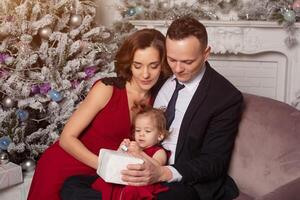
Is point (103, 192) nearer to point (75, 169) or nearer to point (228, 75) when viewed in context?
point (75, 169)

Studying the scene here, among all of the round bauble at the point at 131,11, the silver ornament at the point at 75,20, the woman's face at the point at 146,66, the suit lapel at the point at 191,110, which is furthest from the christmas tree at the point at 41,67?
the suit lapel at the point at 191,110

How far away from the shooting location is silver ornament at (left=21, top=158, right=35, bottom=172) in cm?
254

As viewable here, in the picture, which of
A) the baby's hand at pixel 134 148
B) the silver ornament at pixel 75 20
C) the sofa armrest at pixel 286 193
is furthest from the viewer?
the silver ornament at pixel 75 20

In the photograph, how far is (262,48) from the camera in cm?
313

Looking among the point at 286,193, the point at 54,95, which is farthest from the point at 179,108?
the point at 54,95

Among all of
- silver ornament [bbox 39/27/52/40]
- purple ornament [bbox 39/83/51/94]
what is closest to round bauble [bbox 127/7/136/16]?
silver ornament [bbox 39/27/52/40]

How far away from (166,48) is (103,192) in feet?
2.03

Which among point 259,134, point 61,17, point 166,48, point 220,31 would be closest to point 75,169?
point 166,48

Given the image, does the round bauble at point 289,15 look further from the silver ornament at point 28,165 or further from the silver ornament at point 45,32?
the silver ornament at point 28,165

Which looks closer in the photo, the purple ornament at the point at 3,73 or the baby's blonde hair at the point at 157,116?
the baby's blonde hair at the point at 157,116

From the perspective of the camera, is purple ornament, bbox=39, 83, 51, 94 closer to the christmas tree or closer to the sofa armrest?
the christmas tree

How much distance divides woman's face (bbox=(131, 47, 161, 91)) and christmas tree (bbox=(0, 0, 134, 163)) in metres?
0.77

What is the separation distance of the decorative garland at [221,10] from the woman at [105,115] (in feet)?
4.29

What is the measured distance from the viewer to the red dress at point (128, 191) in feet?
5.46
